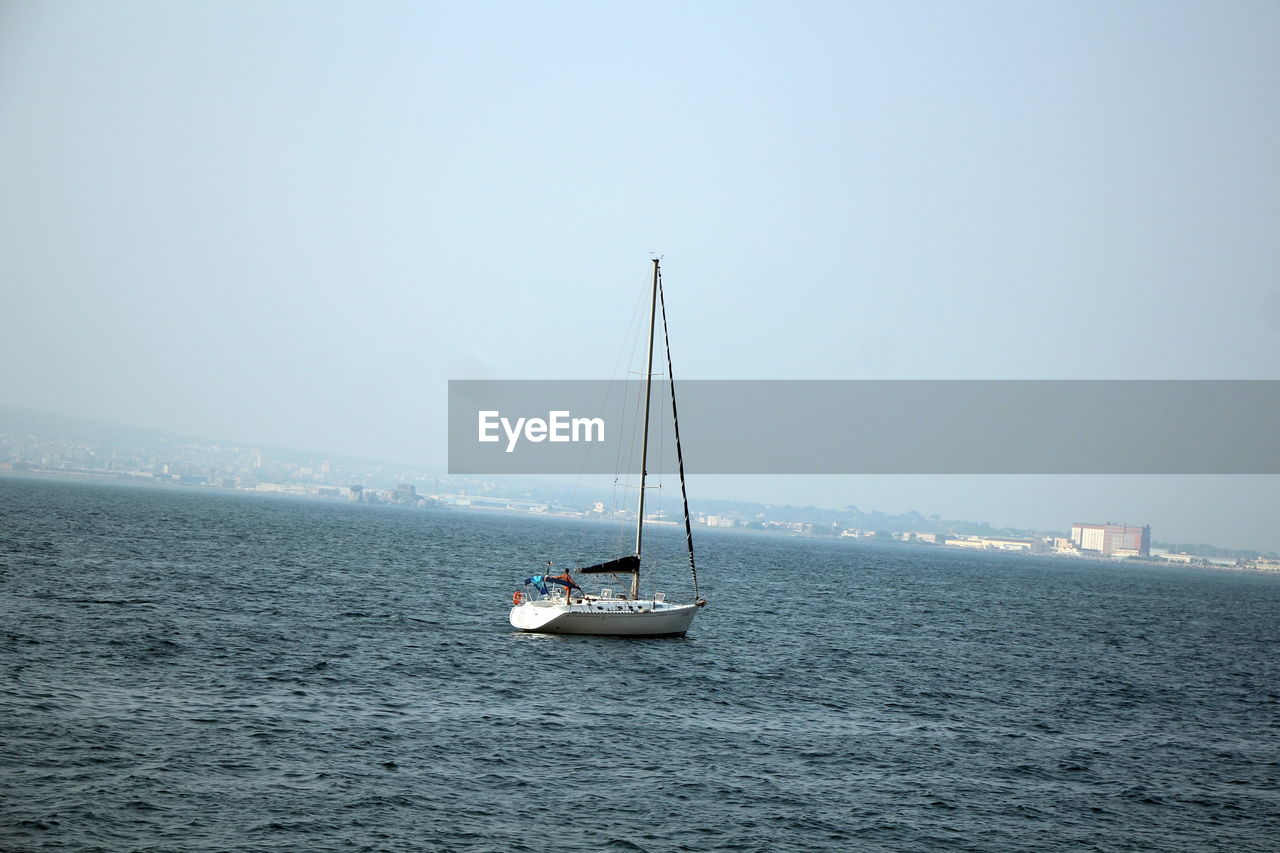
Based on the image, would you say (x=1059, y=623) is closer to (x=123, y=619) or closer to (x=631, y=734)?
(x=631, y=734)

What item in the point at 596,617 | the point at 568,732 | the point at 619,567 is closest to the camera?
the point at 568,732

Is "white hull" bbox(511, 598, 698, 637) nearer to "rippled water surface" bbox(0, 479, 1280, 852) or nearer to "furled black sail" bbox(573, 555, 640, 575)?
"rippled water surface" bbox(0, 479, 1280, 852)

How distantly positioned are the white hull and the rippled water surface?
0.83 metres

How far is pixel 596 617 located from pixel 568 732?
1935 cm

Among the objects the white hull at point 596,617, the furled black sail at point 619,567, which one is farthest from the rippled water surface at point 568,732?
the furled black sail at point 619,567

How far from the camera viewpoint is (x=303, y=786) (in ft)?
87.1

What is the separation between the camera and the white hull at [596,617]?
54281 mm

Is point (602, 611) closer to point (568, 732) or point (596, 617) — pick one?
point (596, 617)

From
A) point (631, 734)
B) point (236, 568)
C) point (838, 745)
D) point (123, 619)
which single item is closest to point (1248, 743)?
point (838, 745)

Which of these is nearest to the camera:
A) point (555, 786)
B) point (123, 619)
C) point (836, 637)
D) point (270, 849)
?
point (270, 849)

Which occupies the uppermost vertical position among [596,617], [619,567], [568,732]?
[619,567]

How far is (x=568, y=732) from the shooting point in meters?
35.0

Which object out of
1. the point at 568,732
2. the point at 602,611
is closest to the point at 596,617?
the point at 602,611

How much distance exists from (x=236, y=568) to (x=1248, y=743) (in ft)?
224
